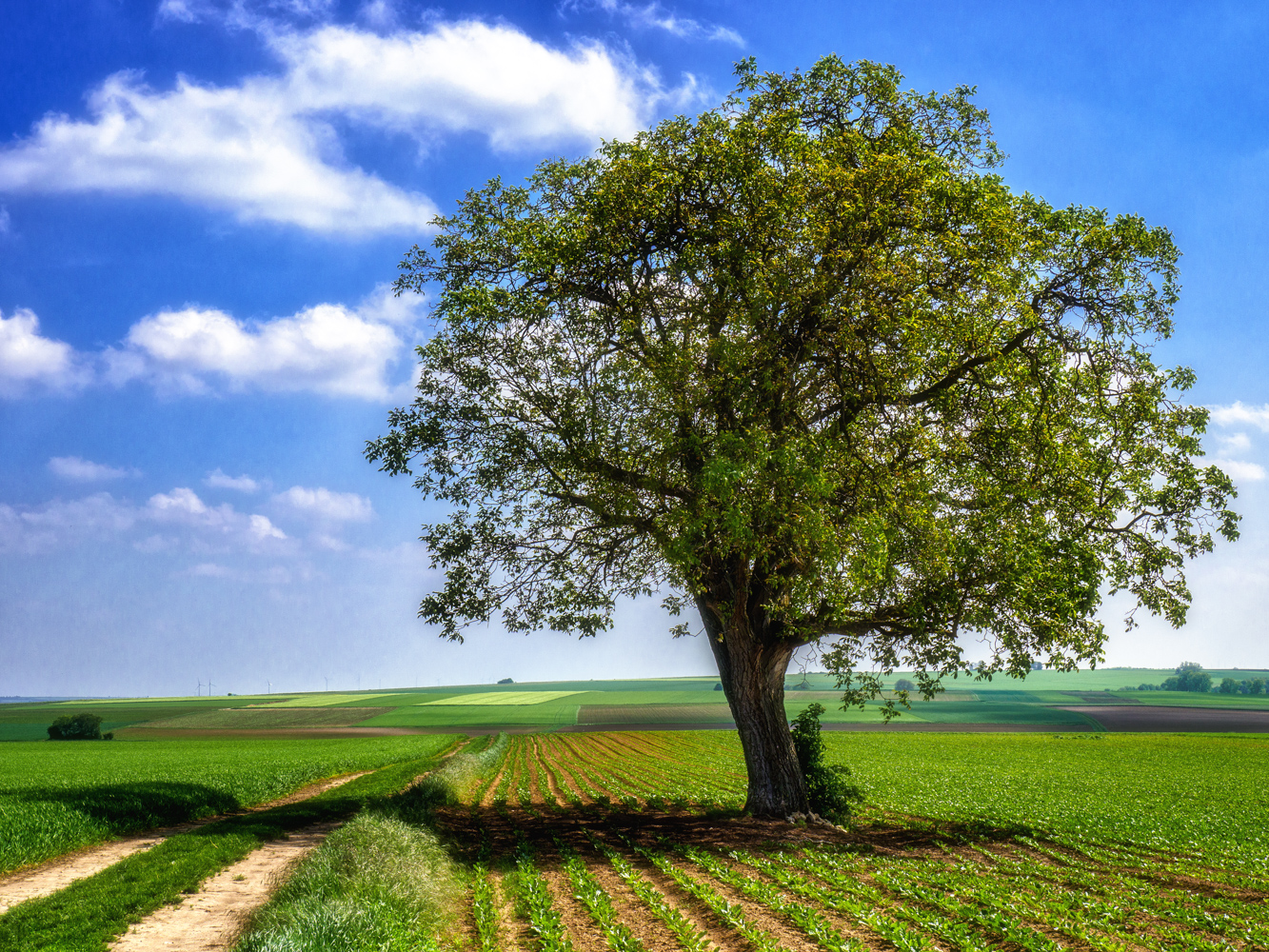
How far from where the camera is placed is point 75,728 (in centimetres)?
9138

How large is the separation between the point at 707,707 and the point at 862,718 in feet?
117

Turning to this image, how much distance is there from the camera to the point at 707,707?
151 metres

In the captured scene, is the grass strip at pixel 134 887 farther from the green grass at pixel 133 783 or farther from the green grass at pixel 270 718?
the green grass at pixel 270 718

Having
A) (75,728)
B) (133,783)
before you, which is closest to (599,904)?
(133,783)

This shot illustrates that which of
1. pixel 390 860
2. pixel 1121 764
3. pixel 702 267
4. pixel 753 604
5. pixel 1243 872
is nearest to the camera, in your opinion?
pixel 390 860

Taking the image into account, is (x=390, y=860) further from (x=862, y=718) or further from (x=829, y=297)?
(x=862, y=718)

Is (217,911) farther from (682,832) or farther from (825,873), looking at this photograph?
(682,832)

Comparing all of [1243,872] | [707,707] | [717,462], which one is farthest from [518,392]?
[707,707]

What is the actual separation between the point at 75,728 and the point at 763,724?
313 feet

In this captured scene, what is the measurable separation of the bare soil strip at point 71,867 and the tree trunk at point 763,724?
1528 centimetres

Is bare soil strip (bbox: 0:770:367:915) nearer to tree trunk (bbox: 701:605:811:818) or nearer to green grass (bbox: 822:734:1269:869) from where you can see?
tree trunk (bbox: 701:605:811:818)

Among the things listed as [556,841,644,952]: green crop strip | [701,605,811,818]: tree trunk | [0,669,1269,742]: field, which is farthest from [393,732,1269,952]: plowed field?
[0,669,1269,742]: field

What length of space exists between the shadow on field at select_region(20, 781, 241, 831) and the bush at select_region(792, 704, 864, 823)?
1875 centimetres

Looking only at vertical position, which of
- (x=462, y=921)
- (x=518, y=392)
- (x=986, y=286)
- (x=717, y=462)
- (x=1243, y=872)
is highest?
(x=986, y=286)
